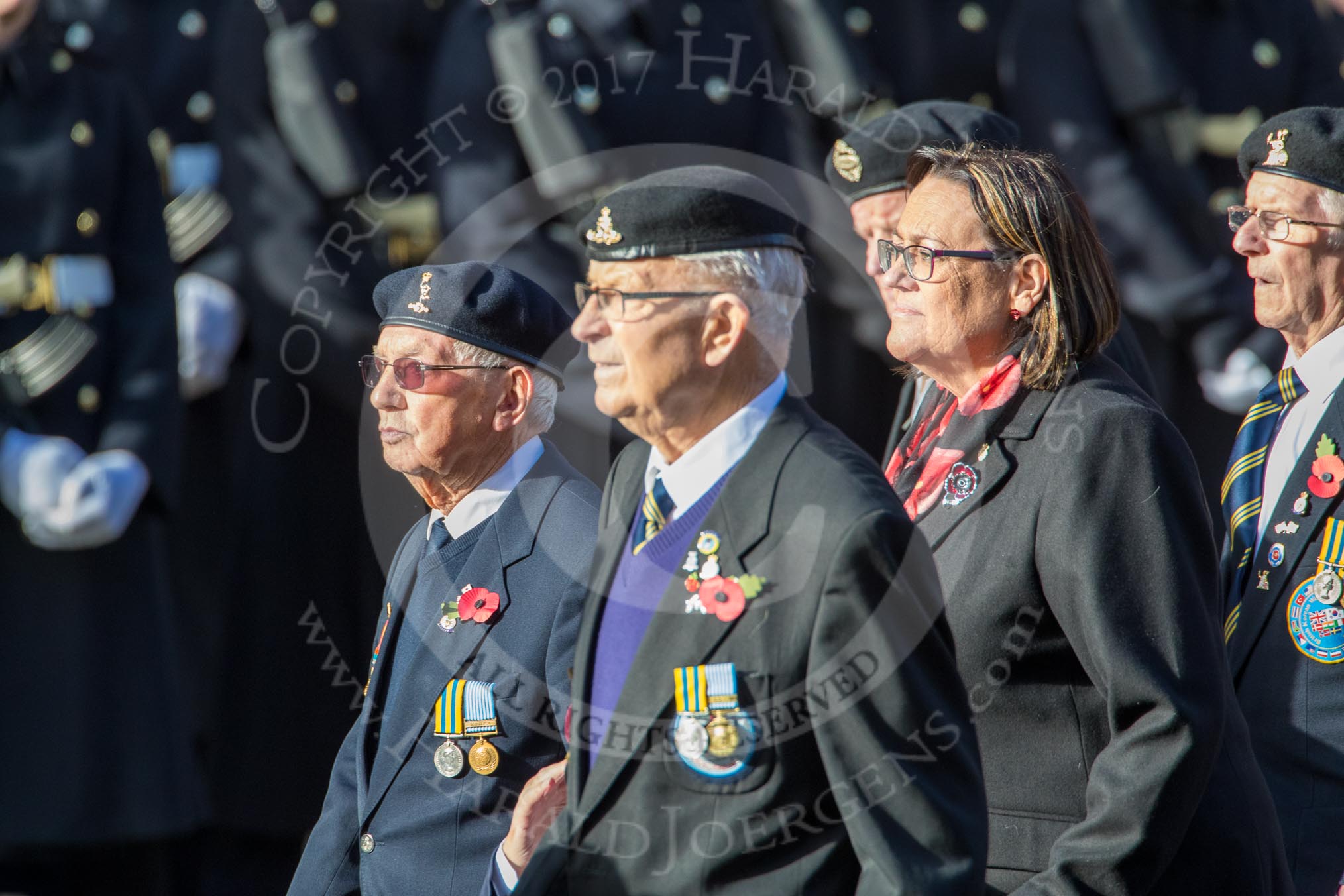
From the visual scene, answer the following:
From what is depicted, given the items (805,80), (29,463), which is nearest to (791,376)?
(805,80)

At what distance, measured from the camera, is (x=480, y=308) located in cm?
283

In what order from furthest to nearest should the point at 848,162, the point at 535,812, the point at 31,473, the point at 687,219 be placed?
the point at 31,473, the point at 848,162, the point at 535,812, the point at 687,219

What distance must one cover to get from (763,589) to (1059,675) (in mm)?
558

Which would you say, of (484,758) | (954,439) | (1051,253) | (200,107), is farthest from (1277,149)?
(200,107)

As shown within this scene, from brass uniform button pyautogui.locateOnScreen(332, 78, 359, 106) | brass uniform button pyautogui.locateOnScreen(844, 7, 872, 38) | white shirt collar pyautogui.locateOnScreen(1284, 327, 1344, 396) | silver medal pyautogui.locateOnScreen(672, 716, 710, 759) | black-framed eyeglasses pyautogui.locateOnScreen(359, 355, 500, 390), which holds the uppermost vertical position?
brass uniform button pyautogui.locateOnScreen(332, 78, 359, 106)

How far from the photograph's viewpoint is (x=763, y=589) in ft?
6.48

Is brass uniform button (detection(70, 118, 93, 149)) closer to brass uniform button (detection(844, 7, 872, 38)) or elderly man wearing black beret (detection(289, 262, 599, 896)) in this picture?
elderly man wearing black beret (detection(289, 262, 599, 896))

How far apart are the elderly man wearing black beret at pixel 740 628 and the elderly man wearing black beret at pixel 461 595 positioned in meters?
0.43

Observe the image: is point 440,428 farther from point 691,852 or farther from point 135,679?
point 135,679

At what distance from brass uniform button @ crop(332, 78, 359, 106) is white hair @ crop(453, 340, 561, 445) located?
76.8 inches

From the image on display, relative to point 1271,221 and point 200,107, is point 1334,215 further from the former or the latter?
point 200,107

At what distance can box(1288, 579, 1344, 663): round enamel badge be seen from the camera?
2.87 metres

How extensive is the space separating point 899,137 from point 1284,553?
1.34 metres

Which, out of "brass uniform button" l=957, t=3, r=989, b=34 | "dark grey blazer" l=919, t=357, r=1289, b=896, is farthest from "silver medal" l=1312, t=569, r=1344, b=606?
"brass uniform button" l=957, t=3, r=989, b=34
